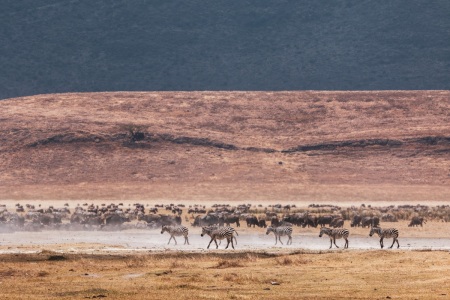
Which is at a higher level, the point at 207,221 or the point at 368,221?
the point at 368,221

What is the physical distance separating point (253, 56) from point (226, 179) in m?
97.9

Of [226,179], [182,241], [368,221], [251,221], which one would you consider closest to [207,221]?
[251,221]

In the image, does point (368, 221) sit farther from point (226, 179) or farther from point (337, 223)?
point (226, 179)

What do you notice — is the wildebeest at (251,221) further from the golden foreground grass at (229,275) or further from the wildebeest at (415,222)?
the golden foreground grass at (229,275)

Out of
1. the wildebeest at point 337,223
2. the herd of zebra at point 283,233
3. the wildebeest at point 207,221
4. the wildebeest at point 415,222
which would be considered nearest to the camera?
the herd of zebra at point 283,233

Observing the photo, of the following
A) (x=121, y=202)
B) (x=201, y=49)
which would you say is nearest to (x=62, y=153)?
(x=121, y=202)

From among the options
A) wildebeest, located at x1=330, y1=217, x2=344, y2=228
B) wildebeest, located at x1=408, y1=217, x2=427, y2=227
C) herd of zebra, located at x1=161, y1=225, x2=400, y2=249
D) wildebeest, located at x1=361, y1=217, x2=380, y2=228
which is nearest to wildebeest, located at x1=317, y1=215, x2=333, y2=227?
wildebeest, located at x1=330, y1=217, x2=344, y2=228

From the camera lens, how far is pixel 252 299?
2434 centimetres

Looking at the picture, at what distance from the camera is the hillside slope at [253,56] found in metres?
185

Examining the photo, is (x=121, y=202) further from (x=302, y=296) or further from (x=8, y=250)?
(x=302, y=296)

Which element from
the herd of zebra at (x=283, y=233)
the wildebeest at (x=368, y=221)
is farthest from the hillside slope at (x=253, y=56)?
the herd of zebra at (x=283, y=233)

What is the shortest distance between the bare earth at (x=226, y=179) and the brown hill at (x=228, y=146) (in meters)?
0.21

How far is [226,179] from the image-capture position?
9675 centimetres

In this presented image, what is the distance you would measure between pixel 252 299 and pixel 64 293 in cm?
510
